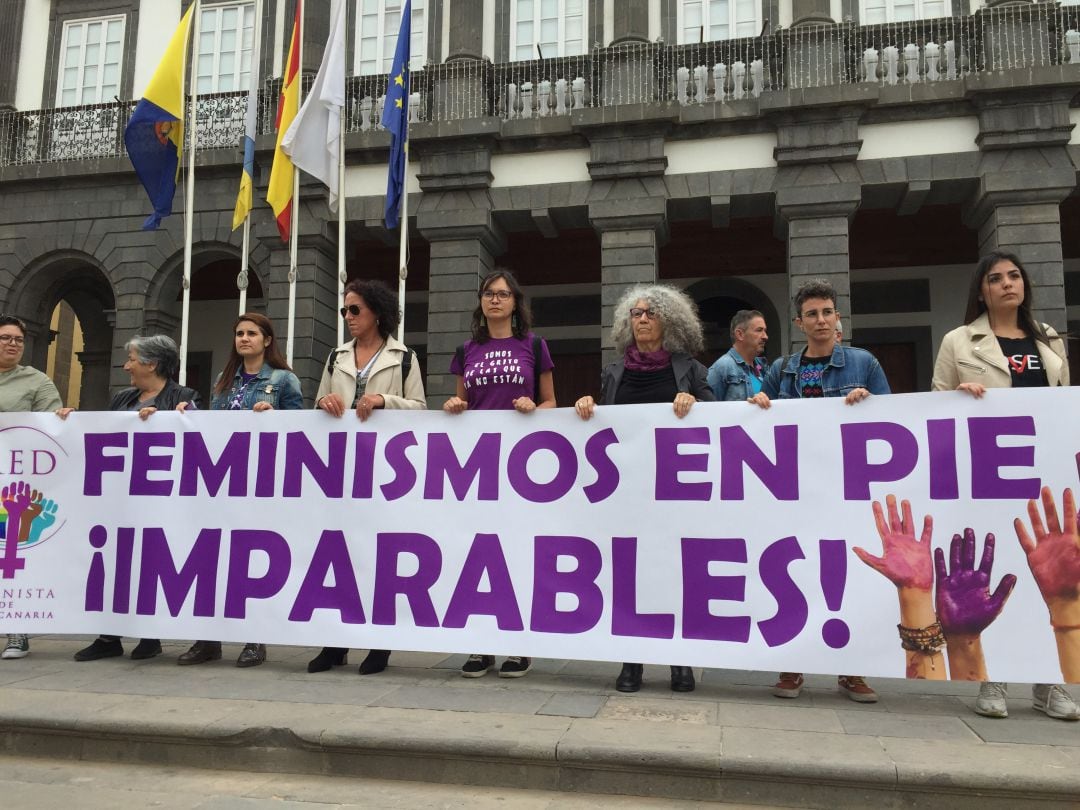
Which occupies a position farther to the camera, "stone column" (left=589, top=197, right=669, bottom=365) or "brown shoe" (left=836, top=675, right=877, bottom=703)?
"stone column" (left=589, top=197, right=669, bottom=365)

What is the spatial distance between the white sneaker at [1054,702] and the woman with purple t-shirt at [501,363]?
2421mm

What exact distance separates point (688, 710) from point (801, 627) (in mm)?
649

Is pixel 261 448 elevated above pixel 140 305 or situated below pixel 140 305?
below

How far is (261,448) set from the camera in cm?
480

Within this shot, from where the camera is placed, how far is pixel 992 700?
3.81 m

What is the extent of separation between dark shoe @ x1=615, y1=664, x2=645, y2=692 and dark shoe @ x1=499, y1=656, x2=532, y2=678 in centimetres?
55

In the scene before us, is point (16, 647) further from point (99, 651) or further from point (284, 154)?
point (284, 154)

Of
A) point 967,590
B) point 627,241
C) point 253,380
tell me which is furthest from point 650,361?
point 627,241

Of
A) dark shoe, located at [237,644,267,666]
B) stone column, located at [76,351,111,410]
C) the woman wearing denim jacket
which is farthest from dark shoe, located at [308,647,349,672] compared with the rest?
stone column, located at [76,351,111,410]

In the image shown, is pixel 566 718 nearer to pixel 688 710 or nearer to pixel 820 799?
pixel 688 710

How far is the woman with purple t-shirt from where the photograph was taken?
463 cm

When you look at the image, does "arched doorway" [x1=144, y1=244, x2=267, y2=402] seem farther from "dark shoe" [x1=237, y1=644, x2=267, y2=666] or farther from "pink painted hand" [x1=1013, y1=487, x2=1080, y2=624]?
"pink painted hand" [x1=1013, y1=487, x2=1080, y2=624]

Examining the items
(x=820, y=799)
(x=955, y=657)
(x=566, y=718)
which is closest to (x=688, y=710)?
(x=566, y=718)

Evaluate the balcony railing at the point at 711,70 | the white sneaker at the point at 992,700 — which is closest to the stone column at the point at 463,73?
the balcony railing at the point at 711,70
